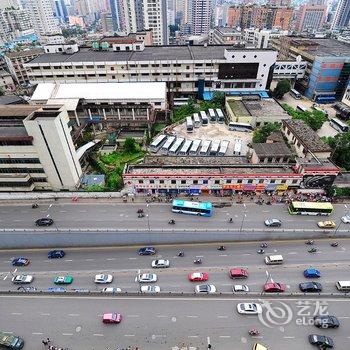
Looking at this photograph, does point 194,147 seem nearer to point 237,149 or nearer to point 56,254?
point 237,149

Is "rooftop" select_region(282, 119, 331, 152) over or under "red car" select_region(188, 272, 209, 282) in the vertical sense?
over

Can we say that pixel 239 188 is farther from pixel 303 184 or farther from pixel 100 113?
pixel 100 113

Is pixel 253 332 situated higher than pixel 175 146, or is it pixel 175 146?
pixel 175 146

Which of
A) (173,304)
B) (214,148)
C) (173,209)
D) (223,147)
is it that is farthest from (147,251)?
(223,147)

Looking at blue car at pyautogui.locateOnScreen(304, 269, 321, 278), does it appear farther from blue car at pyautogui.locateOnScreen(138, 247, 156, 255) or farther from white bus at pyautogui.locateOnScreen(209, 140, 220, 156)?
white bus at pyautogui.locateOnScreen(209, 140, 220, 156)

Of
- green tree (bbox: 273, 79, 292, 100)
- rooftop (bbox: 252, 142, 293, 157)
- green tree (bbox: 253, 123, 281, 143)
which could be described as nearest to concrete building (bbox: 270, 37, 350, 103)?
green tree (bbox: 273, 79, 292, 100)

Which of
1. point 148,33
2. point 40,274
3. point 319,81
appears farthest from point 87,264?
point 148,33

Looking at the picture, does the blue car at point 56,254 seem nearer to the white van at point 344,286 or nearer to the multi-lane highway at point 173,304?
the multi-lane highway at point 173,304
